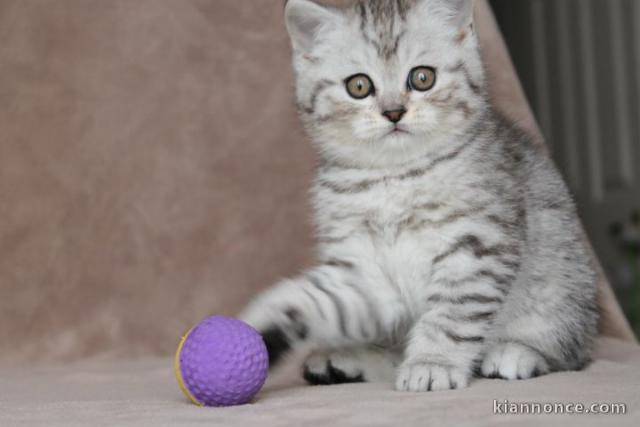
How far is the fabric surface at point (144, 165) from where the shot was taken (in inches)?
88.0

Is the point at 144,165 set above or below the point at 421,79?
below

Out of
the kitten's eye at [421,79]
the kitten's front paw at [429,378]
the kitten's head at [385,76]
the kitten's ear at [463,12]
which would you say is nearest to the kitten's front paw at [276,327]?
the kitten's front paw at [429,378]

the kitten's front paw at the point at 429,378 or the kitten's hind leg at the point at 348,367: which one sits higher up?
the kitten's front paw at the point at 429,378

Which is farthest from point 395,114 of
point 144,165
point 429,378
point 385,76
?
point 144,165

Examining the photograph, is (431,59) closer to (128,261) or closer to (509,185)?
(509,185)

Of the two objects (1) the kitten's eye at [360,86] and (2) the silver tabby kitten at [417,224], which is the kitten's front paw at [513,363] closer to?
(2) the silver tabby kitten at [417,224]

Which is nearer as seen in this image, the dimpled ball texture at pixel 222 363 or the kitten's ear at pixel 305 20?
the dimpled ball texture at pixel 222 363

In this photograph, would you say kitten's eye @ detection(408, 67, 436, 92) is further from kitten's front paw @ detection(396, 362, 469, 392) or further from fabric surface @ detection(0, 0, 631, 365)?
fabric surface @ detection(0, 0, 631, 365)

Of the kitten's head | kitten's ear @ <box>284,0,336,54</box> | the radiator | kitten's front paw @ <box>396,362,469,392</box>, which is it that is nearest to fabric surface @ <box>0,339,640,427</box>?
kitten's front paw @ <box>396,362,469,392</box>

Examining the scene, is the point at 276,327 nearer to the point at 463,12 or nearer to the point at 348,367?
the point at 348,367

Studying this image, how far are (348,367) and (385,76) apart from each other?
498 mm

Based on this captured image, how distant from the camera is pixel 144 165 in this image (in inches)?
90.3

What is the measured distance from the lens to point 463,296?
156 cm

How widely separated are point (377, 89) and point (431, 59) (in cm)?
11
